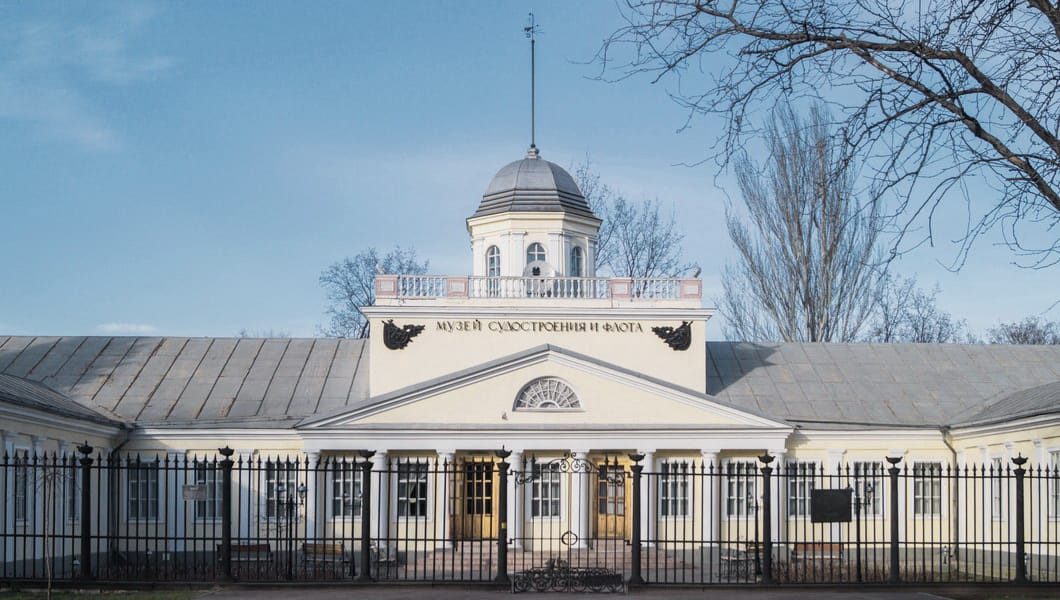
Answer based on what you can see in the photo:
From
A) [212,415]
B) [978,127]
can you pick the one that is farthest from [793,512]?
[978,127]

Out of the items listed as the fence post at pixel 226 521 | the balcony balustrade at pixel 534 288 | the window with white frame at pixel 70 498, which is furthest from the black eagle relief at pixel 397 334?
the fence post at pixel 226 521

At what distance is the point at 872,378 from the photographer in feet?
117

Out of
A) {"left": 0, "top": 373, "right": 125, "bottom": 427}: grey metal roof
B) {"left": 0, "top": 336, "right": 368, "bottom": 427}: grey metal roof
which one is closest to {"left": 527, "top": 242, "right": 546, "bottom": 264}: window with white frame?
{"left": 0, "top": 336, "right": 368, "bottom": 427}: grey metal roof

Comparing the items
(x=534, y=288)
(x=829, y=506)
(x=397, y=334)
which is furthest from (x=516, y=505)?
(x=829, y=506)

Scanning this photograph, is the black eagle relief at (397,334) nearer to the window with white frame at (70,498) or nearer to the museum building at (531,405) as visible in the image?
the museum building at (531,405)

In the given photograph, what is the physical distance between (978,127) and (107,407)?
84.4 feet

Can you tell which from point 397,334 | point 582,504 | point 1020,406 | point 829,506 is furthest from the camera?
point 397,334

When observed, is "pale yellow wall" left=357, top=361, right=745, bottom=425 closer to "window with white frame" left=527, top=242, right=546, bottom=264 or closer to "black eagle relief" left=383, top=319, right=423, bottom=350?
"black eagle relief" left=383, top=319, right=423, bottom=350

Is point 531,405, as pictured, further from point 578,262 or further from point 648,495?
point 578,262

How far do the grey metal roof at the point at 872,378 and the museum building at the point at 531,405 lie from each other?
0.09m

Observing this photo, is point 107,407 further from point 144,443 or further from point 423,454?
point 423,454

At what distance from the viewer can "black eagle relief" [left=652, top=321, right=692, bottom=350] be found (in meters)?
32.7

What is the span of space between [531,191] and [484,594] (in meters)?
17.6

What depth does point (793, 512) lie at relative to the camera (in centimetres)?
3297
